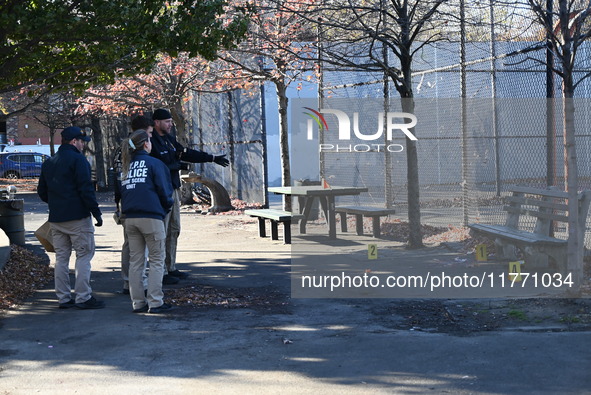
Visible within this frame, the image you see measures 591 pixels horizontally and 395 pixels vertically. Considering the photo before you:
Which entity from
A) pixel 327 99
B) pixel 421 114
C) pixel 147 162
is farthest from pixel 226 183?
pixel 147 162

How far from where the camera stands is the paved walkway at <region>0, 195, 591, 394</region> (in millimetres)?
5641

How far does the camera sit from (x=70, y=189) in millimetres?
8477

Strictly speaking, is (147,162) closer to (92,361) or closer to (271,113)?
(92,361)

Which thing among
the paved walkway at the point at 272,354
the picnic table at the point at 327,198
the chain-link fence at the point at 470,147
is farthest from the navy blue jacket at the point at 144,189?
the chain-link fence at the point at 470,147

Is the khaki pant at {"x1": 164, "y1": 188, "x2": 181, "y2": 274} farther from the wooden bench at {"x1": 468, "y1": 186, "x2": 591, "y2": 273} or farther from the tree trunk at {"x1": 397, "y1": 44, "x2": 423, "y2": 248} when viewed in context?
the wooden bench at {"x1": 468, "y1": 186, "x2": 591, "y2": 273}

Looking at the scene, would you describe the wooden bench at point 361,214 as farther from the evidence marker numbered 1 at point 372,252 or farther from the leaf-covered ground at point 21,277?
the leaf-covered ground at point 21,277

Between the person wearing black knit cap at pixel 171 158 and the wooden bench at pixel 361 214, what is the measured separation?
305 cm

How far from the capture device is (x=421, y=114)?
766 inches

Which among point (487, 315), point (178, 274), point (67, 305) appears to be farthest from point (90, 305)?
point (487, 315)

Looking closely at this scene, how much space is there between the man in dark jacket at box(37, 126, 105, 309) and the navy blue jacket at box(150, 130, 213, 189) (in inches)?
39.4

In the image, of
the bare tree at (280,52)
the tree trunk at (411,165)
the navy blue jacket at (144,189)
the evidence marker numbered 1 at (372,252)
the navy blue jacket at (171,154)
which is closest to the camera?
the navy blue jacket at (144,189)

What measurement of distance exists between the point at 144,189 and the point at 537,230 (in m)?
5.11

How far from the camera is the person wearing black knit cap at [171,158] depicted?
9508 millimetres

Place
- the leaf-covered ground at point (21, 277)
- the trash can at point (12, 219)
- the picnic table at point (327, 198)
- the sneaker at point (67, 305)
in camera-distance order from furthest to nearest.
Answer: the trash can at point (12, 219) < the picnic table at point (327, 198) < the leaf-covered ground at point (21, 277) < the sneaker at point (67, 305)
